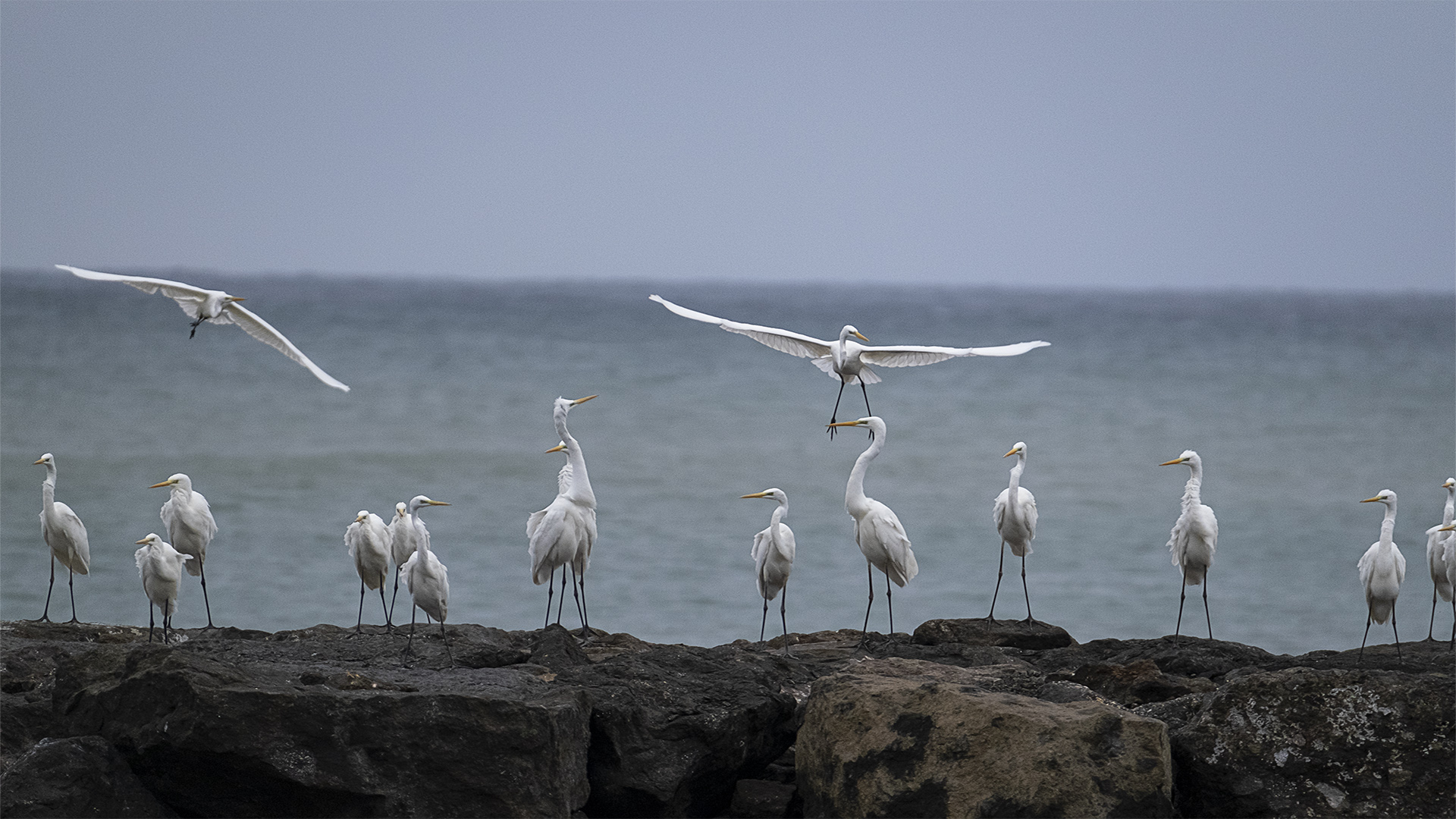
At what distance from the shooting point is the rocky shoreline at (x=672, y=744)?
501 centimetres

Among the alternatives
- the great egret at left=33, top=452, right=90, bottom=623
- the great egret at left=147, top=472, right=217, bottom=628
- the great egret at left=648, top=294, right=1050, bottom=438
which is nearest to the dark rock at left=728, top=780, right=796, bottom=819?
the great egret at left=648, top=294, right=1050, bottom=438

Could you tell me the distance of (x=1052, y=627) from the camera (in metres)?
7.68

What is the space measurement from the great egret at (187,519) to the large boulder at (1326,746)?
18.2 feet

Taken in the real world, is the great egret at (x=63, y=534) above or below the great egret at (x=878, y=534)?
below

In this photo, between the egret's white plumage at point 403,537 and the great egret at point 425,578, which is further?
the egret's white plumage at point 403,537

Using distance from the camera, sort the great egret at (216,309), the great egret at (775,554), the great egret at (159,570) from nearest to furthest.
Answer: the great egret at (159,570) → the great egret at (775,554) → the great egret at (216,309)

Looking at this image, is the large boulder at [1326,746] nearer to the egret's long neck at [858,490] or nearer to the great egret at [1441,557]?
Result: the great egret at [1441,557]

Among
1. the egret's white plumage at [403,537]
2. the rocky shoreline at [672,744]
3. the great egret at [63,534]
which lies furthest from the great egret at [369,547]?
the rocky shoreline at [672,744]

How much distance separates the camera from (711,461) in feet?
75.6

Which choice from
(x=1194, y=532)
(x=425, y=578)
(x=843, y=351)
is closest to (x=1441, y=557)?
(x=1194, y=532)

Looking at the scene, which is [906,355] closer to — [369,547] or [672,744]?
[369,547]

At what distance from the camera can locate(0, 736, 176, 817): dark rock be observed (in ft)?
16.4

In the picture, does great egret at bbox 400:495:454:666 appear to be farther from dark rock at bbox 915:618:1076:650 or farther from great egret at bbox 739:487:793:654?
dark rock at bbox 915:618:1076:650

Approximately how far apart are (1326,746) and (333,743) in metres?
3.82
